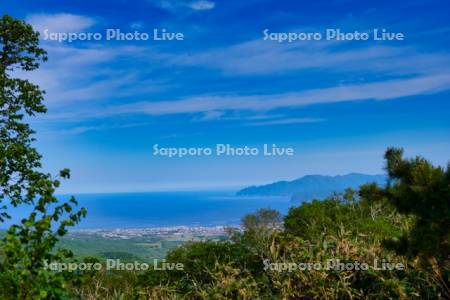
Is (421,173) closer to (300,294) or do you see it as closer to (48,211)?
(300,294)

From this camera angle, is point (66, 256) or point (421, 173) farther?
point (421, 173)

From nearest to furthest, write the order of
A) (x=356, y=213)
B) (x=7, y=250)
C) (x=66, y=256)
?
1. (x=7, y=250)
2. (x=66, y=256)
3. (x=356, y=213)

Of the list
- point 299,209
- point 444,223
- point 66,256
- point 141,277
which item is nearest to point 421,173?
point 444,223

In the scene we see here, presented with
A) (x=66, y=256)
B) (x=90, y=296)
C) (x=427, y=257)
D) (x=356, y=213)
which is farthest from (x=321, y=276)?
(x=356, y=213)

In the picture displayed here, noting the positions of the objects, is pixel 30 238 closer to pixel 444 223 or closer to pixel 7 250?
pixel 7 250

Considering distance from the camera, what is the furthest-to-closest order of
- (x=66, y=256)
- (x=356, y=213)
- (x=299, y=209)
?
(x=299, y=209)
(x=356, y=213)
(x=66, y=256)

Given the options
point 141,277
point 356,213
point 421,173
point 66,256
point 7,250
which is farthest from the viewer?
point 356,213

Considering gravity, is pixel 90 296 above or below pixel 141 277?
above

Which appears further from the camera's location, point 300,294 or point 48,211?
point 300,294

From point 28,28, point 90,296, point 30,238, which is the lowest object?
point 90,296
